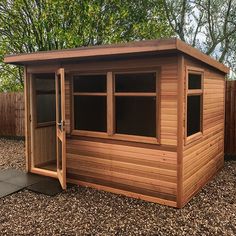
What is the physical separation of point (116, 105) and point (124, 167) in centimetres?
103

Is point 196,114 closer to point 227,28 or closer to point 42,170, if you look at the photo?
point 42,170

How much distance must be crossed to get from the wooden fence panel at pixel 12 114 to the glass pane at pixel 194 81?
23.1 ft

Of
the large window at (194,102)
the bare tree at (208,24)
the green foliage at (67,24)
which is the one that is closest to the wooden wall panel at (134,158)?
the large window at (194,102)

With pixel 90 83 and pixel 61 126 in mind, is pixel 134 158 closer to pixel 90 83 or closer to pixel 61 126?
pixel 61 126

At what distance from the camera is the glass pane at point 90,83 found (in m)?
4.80

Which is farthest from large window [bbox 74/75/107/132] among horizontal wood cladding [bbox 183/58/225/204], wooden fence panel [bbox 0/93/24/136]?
wooden fence panel [bbox 0/93/24/136]

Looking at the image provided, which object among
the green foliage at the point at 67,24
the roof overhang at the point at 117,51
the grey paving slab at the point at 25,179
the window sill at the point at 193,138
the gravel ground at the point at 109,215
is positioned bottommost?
the gravel ground at the point at 109,215

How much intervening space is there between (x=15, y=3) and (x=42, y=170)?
23.3 ft

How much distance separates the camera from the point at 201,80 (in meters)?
4.93

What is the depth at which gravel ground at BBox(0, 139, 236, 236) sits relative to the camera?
3553 mm

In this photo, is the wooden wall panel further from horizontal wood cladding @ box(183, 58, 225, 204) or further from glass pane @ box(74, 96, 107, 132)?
horizontal wood cladding @ box(183, 58, 225, 204)

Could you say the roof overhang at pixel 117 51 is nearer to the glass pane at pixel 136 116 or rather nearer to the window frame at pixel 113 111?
the window frame at pixel 113 111

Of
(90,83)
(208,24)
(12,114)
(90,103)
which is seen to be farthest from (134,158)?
(208,24)

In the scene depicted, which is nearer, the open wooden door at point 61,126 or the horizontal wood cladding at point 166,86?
the horizontal wood cladding at point 166,86
